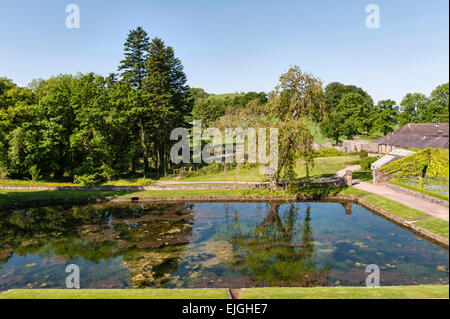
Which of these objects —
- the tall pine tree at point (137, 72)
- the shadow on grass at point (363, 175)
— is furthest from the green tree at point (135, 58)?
the shadow on grass at point (363, 175)

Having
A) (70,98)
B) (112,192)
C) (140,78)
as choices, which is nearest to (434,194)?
(112,192)

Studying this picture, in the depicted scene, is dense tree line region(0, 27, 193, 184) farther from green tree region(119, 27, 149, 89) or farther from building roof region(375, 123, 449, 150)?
building roof region(375, 123, 449, 150)

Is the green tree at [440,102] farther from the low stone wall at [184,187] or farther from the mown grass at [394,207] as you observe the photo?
the low stone wall at [184,187]

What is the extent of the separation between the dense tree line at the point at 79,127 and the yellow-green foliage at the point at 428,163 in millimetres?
35123

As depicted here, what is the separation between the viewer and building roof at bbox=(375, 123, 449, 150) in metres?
4.47

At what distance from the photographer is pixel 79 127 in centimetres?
3797

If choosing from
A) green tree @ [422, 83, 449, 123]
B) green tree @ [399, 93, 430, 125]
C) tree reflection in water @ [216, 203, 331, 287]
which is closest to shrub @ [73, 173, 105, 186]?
tree reflection in water @ [216, 203, 331, 287]

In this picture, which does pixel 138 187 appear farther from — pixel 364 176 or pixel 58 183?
pixel 364 176

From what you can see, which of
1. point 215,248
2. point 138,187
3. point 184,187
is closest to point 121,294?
point 215,248

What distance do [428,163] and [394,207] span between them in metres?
19.0

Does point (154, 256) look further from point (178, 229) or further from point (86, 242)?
point (86, 242)

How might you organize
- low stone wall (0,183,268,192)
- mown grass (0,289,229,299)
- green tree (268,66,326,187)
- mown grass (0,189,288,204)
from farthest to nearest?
low stone wall (0,183,268,192) → mown grass (0,189,288,204) → green tree (268,66,326,187) → mown grass (0,289,229,299)

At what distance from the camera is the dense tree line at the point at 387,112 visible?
4766 millimetres

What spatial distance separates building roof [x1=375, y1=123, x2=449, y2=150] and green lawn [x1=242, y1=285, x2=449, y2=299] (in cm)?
385
